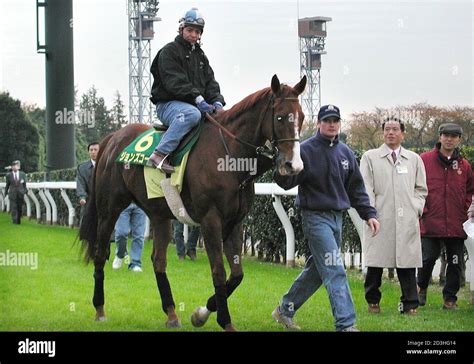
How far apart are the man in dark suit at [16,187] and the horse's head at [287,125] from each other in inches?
92.2

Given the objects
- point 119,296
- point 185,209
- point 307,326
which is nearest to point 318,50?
point 185,209

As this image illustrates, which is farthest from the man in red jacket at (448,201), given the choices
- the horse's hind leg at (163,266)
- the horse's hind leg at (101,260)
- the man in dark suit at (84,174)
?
the man in dark suit at (84,174)

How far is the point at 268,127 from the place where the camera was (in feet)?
22.5

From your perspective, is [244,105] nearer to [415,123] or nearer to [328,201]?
[328,201]

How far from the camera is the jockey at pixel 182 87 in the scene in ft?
23.9

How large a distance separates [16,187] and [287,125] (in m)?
4.53

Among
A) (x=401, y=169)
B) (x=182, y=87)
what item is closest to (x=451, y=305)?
(x=401, y=169)

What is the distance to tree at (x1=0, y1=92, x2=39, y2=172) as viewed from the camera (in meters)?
7.66

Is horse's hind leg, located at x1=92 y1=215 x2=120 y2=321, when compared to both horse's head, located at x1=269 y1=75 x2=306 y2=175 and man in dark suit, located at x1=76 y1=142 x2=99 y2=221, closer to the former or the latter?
horse's head, located at x1=269 y1=75 x2=306 y2=175

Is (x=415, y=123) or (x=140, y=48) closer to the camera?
(x=140, y=48)

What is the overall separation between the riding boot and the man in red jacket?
2346 mm

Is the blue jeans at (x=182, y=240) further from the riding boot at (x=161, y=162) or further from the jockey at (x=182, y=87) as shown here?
the riding boot at (x=161, y=162)

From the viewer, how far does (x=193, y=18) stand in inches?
289
